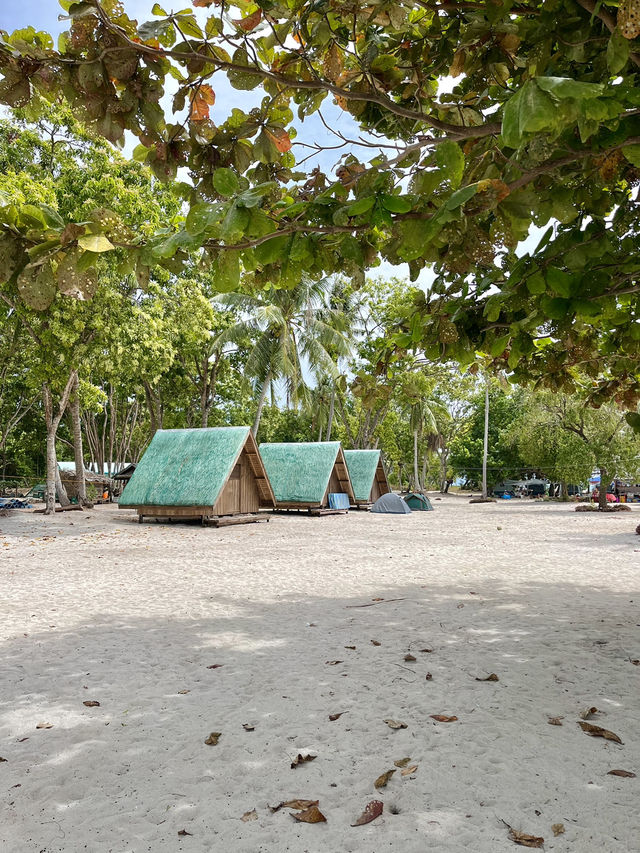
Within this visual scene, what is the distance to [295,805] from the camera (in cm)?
290

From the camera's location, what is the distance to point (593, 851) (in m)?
2.52

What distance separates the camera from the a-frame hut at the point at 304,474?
77.5ft

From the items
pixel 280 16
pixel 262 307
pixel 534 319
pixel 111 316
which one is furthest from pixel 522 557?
pixel 262 307

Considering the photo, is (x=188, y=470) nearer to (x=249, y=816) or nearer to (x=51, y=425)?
(x=51, y=425)

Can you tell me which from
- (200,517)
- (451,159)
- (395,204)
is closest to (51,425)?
(200,517)

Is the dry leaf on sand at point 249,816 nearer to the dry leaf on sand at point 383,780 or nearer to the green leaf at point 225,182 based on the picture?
the dry leaf on sand at point 383,780

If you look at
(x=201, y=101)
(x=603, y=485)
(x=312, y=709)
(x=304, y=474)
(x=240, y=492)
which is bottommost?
(x=312, y=709)

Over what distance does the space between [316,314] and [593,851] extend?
3039 centimetres

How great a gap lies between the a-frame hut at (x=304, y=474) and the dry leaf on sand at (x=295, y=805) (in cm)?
2025

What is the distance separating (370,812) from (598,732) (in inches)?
72.1

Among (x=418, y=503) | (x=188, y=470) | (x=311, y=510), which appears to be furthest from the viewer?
(x=418, y=503)

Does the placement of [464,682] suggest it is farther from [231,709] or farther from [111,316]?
[111,316]

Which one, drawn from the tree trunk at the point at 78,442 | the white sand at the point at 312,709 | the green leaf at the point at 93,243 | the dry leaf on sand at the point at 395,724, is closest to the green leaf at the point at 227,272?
the green leaf at the point at 93,243

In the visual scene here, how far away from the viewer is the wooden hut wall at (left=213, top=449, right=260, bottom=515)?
18916 mm
